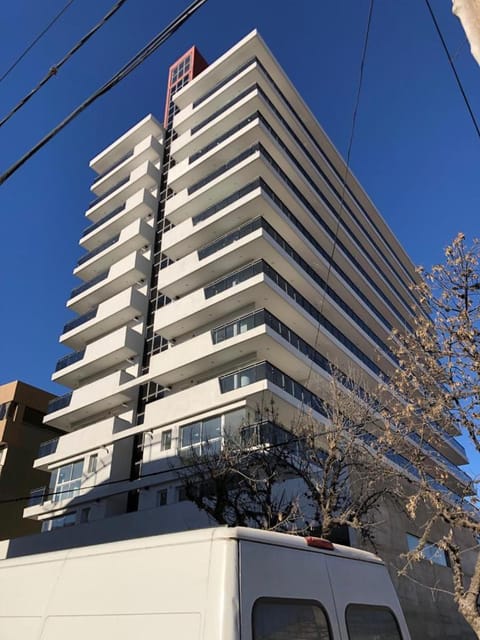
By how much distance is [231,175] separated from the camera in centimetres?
2948

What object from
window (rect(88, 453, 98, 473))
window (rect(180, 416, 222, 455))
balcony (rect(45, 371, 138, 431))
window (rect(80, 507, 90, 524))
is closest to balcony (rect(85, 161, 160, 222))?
balcony (rect(45, 371, 138, 431))

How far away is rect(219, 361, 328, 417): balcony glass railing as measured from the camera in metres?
21.2

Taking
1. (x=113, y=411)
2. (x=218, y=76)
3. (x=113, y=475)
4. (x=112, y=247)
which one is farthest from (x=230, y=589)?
(x=218, y=76)

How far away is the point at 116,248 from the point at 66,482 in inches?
653

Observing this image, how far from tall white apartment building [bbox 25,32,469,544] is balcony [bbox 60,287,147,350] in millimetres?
136

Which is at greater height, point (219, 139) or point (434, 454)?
point (219, 139)

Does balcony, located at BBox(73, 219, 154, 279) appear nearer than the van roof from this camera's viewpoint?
No

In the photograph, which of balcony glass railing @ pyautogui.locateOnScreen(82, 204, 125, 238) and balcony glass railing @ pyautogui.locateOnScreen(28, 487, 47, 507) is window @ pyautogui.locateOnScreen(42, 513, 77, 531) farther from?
balcony glass railing @ pyautogui.locateOnScreen(82, 204, 125, 238)

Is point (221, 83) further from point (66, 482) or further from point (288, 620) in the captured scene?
point (288, 620)

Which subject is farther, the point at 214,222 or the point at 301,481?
the point at 214,222

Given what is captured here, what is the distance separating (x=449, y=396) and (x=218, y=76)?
108 feet

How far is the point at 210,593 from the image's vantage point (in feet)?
9.71

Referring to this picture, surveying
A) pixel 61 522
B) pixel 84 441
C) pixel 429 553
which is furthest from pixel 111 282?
pixel 429 553

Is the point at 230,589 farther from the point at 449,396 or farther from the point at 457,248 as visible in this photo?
the point at 457,248
